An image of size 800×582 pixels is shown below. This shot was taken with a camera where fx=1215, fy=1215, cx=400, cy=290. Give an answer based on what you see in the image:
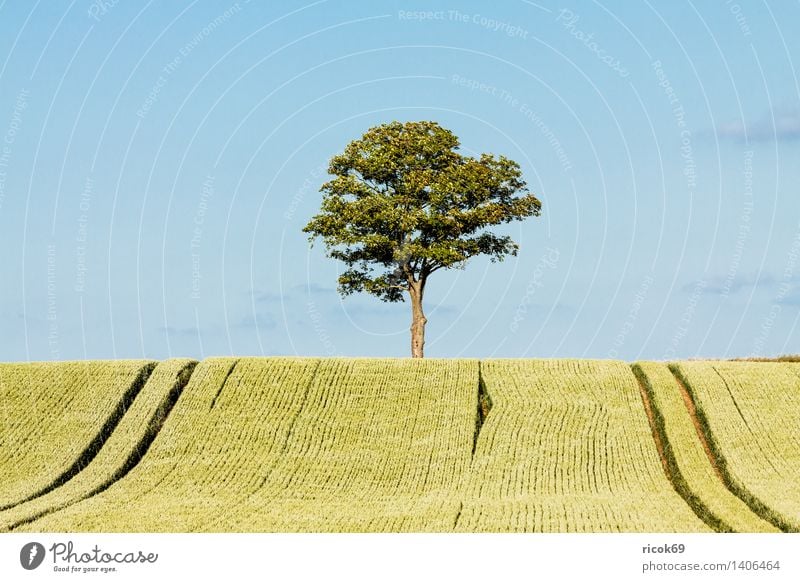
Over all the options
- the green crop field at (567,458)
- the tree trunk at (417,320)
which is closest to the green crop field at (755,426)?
the green crop field at (567,458)

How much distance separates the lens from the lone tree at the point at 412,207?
65.8 metres

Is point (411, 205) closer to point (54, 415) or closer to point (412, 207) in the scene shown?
point (412, 207)

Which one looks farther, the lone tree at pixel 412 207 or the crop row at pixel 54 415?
the lone tree at pixel 412 207

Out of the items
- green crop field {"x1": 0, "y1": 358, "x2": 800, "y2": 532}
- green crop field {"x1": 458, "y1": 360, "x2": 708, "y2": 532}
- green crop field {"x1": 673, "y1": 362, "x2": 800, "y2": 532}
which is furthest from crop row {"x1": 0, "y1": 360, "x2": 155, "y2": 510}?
green crop field {"x1": 673, "y1": 362, "x2": 800, "y2": 532}

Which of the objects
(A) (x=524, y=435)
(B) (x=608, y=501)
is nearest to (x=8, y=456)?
(A) (x=524, y=435)

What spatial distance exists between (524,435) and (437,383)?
6.31 metres

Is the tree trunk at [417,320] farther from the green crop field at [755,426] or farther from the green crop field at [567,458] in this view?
the green crop field at [755,426]

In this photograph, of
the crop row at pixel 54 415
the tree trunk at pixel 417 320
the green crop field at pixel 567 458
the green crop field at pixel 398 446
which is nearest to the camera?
the green crop field at pixel 567 458

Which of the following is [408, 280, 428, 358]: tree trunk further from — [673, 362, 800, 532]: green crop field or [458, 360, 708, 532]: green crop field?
[673, 362, 800, 532]: green crop field

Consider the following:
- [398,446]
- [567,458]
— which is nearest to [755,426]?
[567,458]

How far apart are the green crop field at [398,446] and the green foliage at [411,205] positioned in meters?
12.3

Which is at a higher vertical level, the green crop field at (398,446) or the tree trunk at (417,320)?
the tree trunk at (417,320)

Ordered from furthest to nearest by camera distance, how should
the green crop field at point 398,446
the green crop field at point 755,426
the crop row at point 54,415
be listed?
the crop row at point 54,415 < the green crop field at point 755,426 < the green crop field at point 398,446

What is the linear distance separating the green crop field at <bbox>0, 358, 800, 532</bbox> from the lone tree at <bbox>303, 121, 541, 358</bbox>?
1211 cm
